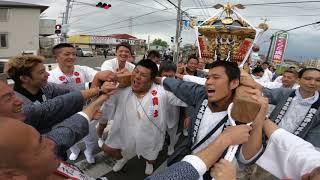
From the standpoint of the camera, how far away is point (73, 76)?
5.00m

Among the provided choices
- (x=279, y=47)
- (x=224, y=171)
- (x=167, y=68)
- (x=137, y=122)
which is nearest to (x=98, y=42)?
(x=279, y=47)

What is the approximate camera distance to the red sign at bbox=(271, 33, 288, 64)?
21391 millimetres

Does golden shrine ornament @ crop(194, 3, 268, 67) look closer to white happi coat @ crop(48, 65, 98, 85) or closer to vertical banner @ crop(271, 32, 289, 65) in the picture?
white happi coat @ crop(48, 65, 98, 85)

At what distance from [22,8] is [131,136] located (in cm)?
3614

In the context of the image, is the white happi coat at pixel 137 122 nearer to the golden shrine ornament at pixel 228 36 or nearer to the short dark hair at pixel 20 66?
the golden shrine ornament at pixel 228 36

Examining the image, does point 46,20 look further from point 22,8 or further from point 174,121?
point 174,121

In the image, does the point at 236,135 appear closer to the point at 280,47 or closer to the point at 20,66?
the point at 20,66

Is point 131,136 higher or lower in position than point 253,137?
lower

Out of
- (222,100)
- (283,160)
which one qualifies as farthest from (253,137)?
(222,100)

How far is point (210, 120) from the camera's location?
294 cm

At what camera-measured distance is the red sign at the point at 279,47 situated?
21391mm

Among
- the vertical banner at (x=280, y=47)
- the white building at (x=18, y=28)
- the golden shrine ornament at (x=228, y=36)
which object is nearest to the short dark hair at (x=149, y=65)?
A: the golden shrine ornament at (x=228, y=36)


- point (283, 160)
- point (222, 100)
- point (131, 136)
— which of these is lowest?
point (131, 136)

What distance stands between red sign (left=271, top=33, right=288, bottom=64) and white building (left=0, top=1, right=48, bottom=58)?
2524cm
